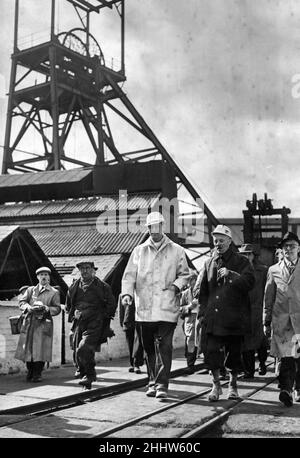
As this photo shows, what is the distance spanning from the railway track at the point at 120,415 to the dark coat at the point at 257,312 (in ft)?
4.59

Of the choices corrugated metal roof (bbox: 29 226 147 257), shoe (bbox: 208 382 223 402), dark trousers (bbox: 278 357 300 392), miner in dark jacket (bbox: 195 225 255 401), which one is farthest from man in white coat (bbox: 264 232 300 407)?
corrugated metal roof (bbox: 29 226 147 257)

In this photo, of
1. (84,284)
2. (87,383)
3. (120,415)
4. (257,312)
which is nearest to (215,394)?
(120,415)

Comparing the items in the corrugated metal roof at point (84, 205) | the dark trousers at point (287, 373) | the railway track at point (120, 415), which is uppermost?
the corrugated metal roof at point (84, 205)

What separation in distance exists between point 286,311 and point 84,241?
1648 cm

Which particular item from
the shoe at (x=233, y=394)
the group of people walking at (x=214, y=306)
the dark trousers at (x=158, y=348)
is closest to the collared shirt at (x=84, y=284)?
the group of people walking at (x=214, y=306)

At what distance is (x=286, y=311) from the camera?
22.8 ft

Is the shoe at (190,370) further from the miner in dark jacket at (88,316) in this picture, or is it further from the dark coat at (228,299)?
the dark coat at (228,299)

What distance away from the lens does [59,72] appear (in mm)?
29734

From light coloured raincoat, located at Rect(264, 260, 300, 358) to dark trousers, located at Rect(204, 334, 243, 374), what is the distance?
42 cm

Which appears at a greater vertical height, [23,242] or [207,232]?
[207,232]

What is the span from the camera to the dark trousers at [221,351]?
6.94 m
